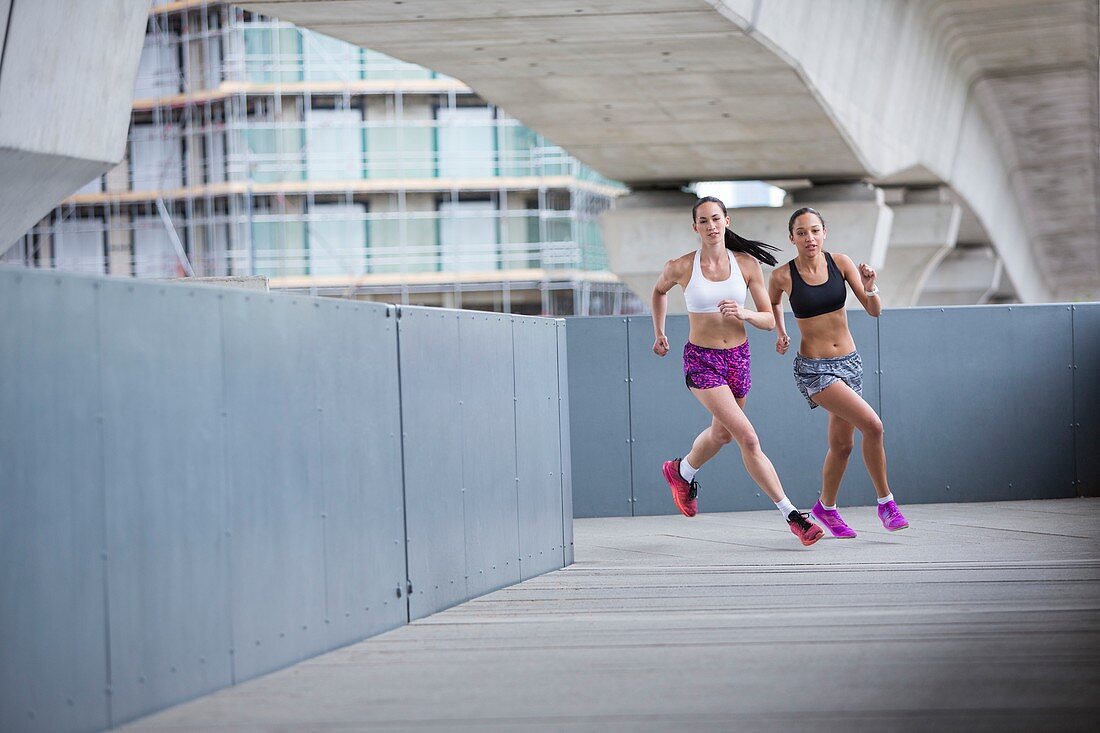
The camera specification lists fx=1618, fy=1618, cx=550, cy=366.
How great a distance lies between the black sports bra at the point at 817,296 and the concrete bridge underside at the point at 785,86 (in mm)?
4552

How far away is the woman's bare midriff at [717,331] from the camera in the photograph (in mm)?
9688

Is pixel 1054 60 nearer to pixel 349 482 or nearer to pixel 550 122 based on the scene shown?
pixel 550 122

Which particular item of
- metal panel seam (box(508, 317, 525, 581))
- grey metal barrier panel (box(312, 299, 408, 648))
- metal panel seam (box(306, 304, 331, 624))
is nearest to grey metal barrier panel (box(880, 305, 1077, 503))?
metal panel seam (box(508, 317, 525, 581))

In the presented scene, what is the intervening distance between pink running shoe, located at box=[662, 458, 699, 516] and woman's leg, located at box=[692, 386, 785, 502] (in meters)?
0.87

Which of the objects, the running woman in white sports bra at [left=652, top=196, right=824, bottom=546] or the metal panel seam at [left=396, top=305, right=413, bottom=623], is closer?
the metal panel seam at [left=396, top=305, right=413, bottom=623]

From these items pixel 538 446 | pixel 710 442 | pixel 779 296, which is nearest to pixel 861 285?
pixel 779 296

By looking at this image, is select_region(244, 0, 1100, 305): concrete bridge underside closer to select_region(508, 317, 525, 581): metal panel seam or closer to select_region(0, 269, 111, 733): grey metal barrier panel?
select_region(508, 317, 525, 581): metal panel seam

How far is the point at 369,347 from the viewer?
7195 mm

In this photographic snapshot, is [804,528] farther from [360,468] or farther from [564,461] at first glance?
[360,468]

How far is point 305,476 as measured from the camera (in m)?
6.56

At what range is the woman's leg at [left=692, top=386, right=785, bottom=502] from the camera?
30.9 feet

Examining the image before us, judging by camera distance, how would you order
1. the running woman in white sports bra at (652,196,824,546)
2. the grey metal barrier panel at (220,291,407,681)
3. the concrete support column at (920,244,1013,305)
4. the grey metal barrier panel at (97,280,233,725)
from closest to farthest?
1. the grey metal barrier panel at (97,280,233,725)
2. the grey metal barrier panel at (220,291,407,681)
3. the running woman in white sports bra at (652,196,824,546)
4. the concrete support column at (920,244,1013,305)

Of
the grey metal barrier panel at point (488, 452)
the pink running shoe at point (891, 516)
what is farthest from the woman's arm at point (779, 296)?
the grey metal barrier panel at point (488, 452)

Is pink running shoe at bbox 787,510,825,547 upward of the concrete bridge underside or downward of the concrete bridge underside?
downward
